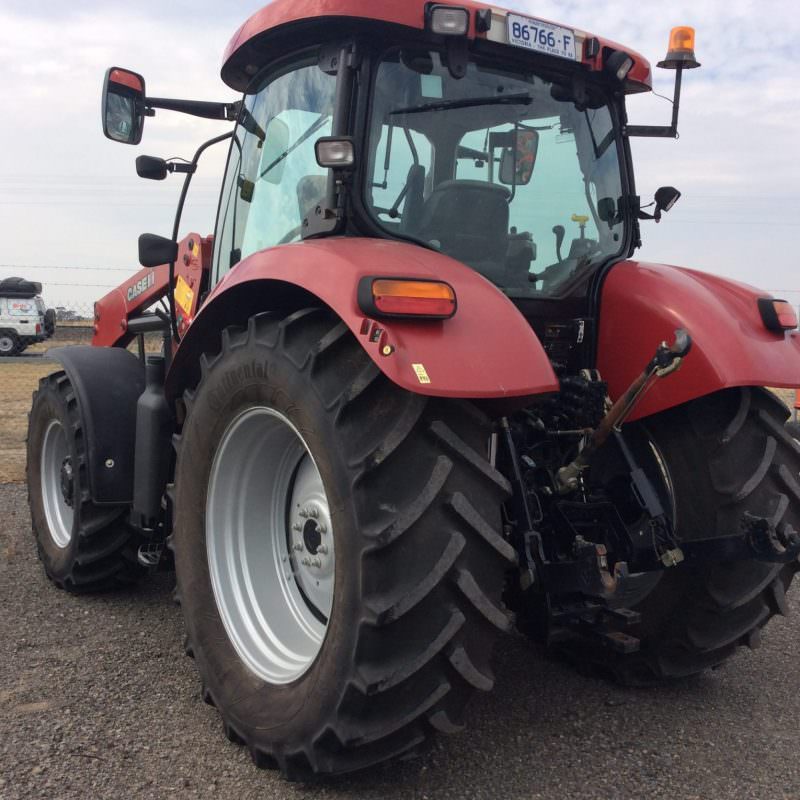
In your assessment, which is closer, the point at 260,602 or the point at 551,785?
the point at 551,785

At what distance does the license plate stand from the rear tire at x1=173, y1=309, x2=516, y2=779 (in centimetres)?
119

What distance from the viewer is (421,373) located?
80.7 inches

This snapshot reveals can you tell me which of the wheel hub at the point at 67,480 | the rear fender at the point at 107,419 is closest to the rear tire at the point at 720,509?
the rear fender at the point at 107,419

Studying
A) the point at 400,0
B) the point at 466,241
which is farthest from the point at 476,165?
the point at 400,0

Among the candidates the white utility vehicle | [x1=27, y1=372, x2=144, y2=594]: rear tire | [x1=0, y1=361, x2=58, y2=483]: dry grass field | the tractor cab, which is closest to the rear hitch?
the tractor cab

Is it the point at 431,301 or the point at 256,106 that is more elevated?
the point at 256,106

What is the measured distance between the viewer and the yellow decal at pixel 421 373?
80.2 inches

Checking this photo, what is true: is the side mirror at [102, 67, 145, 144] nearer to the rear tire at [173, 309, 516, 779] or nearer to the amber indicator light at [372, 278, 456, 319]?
the rear tire at [173, 309, 516, 779]

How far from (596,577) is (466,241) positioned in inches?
45.4

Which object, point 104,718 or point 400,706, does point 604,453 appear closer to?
point 400,706

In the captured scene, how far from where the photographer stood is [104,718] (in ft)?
9.09

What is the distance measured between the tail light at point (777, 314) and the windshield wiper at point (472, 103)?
1.05 metres

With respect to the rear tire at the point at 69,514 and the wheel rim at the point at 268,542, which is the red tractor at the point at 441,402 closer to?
the wheel rim at the point at 268,542

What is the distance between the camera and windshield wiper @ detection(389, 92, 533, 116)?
110 inches
